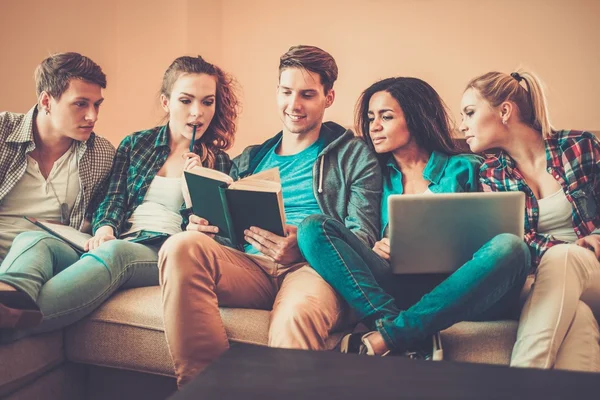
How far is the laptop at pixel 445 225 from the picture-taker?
4.76 feet

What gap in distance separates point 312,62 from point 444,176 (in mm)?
530

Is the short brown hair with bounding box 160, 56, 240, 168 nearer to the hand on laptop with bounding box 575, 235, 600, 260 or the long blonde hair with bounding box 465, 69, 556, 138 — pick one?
the long blonde hair with bounding box 465, 69, 556, 138

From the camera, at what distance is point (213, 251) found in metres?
1.54

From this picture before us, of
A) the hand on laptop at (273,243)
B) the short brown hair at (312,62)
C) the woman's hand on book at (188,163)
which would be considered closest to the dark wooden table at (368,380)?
the hand on laptop at (273,243)

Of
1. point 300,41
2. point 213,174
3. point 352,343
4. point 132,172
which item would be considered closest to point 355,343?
point 352,343

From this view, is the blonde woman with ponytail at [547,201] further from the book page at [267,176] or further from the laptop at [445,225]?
the book page at [267,176]

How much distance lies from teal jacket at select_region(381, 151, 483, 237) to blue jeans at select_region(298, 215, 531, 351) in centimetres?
35

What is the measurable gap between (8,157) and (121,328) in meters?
0.71

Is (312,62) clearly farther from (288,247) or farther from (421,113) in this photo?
(288,247)

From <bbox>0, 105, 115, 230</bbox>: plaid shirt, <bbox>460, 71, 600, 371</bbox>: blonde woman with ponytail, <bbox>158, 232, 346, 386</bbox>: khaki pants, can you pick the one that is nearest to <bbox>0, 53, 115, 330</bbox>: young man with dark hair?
<bbox>0, 105, 115, 230</bbox>: plaid shirt

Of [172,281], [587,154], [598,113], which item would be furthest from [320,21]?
[172,281]

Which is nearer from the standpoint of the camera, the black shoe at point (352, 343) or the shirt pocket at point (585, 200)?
the black shoe at point (352, 343)

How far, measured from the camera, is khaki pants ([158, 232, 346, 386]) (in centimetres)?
141

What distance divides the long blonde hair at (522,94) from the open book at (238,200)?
2.28ft
